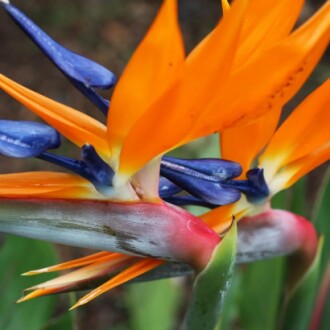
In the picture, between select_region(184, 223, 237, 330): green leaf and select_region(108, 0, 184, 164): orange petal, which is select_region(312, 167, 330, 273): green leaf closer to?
select_region(184, 223, 237, 330): green leaf

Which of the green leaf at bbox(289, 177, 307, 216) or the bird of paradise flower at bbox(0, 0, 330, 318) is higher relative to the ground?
the bird of paradise flower at bbox(0, 0, 330, 318)

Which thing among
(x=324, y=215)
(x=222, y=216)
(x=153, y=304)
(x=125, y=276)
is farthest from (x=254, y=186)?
(x=153, y=304)

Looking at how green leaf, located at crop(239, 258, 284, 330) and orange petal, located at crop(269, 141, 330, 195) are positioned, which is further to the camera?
green leaf, located at crop(239, 258, 284, 330)

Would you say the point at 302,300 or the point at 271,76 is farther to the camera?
the point at 302,300

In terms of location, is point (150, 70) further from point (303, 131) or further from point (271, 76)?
point (303, 131)

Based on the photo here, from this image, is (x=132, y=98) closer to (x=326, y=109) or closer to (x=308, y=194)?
(x=326, y=109)

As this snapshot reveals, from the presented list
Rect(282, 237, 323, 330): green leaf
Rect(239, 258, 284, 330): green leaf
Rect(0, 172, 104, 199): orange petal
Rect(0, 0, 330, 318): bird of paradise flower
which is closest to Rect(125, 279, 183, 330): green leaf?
Rect(239, 258, 284, 330): green leaf
